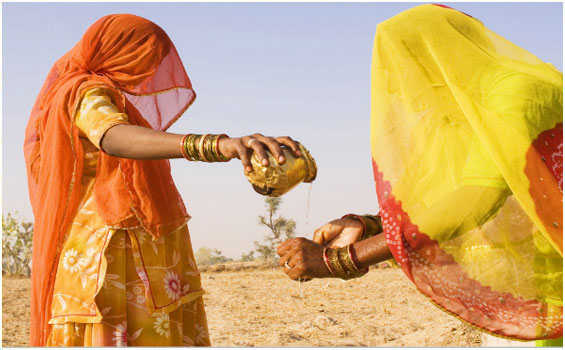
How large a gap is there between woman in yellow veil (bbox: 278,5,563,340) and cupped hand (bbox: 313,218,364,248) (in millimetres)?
164

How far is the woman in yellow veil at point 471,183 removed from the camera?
2443 millimetres

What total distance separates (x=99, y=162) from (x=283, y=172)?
1.04m

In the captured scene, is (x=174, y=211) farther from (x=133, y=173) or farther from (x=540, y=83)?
(x=540, y=83)

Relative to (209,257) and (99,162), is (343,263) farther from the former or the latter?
(209,257)

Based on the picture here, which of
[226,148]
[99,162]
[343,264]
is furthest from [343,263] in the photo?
[99,162]

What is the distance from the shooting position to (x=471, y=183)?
2.45m

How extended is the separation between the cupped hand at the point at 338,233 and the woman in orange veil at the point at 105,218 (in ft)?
2.15

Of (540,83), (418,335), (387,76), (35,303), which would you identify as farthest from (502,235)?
(418,335)

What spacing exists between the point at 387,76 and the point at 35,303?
189 centimetres

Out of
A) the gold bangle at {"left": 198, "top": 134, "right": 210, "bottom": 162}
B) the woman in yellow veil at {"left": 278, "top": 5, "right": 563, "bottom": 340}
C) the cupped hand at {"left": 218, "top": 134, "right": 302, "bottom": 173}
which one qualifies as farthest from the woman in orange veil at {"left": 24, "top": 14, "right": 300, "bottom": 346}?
the woman in yellow veil at {"left": 278, "top": 5, "right": 563, "bottom": 340}

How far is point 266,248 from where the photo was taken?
11.6 m

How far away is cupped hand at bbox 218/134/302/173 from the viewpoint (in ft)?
7.06

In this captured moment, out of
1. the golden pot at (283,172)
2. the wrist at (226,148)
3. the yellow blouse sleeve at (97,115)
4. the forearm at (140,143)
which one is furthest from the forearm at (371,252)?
the yellow blouse sleeve at (97,115)

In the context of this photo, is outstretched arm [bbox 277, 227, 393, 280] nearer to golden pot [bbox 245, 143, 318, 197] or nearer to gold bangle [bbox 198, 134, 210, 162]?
golden pot [bbox 245, 143, 318, 197]
